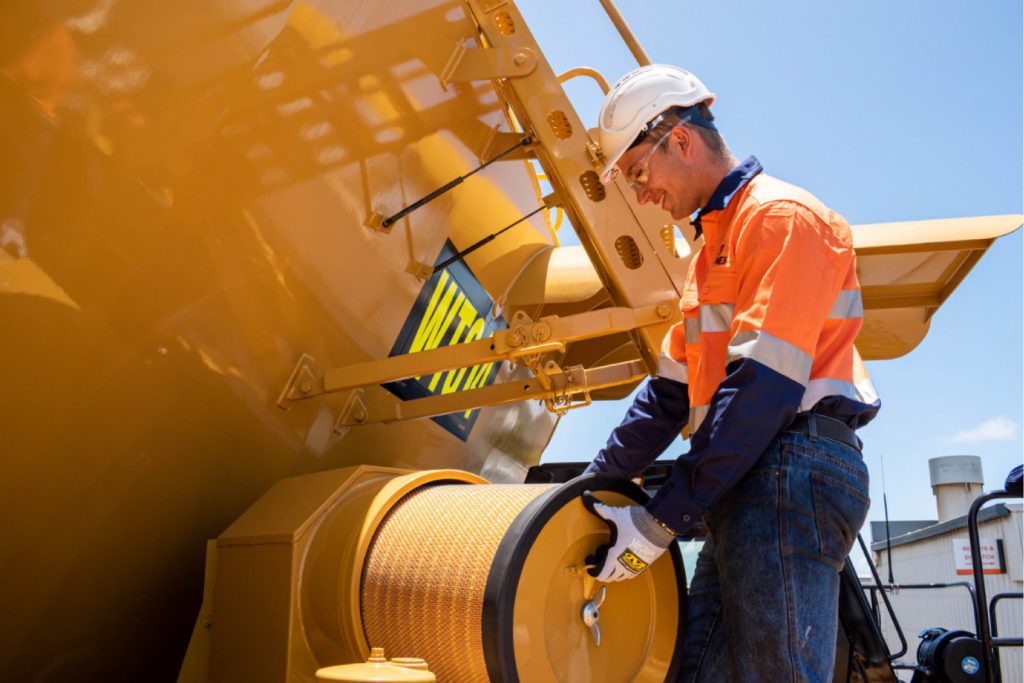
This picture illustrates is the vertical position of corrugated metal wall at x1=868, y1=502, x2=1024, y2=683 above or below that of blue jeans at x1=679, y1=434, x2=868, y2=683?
above

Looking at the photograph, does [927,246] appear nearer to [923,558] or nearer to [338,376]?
[338,376]

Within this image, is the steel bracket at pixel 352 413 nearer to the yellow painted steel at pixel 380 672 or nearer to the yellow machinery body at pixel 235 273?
the yellow machinery body at pixel 235 273

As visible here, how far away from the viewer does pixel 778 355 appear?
2.12 metres

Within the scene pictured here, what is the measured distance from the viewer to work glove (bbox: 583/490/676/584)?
2.21 m

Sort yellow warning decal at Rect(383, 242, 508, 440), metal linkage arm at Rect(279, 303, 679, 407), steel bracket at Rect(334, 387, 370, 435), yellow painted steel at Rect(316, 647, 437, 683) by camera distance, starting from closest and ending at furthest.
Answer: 1. yellow painted steel at Rect(316, 647, 437, 683)
2. metal linkage arm at Rect(279, 303, 679, 407)
3. steel bracket at Rect(334, 387, 370, 435)
4. yellow warning decal at Rect(383, 242, 508, 440)

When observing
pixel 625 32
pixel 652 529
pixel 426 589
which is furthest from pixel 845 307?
pixel 625 32

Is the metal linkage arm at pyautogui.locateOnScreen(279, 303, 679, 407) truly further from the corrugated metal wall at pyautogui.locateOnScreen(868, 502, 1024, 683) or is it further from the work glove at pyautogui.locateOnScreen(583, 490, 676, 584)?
the corrugated metal wall at pyautogui.locateOnScreen(868, 502, 1024, 683)

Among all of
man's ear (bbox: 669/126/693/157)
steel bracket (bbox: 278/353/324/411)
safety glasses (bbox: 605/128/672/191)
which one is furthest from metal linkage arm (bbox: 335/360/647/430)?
man's ear (bbox: 669/126/693/157)

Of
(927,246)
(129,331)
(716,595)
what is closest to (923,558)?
(927,246)

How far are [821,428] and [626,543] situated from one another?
551mm

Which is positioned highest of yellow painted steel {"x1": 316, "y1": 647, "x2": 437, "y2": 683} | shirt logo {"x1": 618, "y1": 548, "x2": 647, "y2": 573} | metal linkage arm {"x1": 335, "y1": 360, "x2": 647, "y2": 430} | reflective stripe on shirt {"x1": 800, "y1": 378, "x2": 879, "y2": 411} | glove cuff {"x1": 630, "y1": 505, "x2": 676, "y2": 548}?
metal linkage arm {"x1": 335, "y1": 360, "x2": 647, "y2": 430}

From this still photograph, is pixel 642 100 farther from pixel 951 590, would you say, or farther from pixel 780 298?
pixel 951 590

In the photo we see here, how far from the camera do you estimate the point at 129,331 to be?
2.42 metres

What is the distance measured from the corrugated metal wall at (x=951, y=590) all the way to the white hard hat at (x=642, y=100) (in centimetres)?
934
